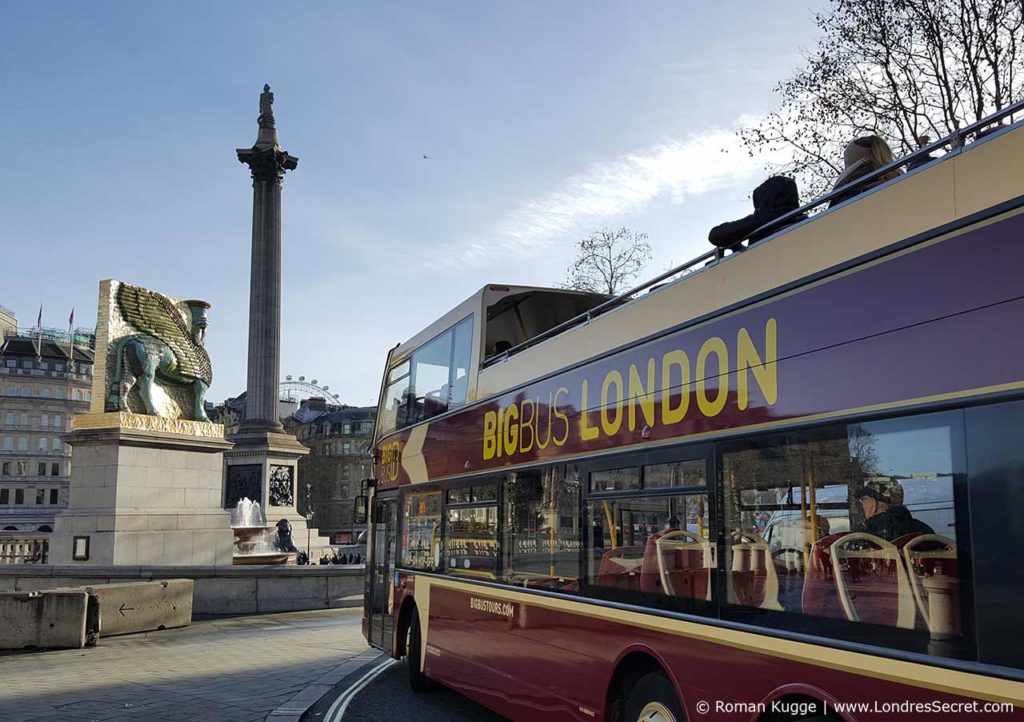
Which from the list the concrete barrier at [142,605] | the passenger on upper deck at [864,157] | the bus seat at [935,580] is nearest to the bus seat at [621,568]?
the bus seat at [935,580]

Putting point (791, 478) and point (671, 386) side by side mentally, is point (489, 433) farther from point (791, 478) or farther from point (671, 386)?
point (791, 478)

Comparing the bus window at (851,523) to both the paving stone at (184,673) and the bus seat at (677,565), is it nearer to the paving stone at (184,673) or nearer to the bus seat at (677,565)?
the bus seat at (677,565)

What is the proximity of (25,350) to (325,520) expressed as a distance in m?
43.6

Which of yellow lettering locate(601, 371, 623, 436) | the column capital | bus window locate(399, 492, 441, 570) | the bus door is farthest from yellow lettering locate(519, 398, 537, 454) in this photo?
the column capital

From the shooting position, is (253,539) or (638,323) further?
(253,539)

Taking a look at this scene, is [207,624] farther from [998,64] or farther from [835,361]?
[998,64]

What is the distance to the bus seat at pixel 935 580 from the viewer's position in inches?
145

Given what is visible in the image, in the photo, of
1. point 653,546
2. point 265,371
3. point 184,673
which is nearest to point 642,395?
point 653,546

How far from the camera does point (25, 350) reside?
4579 inches

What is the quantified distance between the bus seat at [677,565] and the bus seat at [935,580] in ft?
4.68

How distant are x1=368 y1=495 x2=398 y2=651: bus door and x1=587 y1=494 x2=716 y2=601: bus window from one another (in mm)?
5514

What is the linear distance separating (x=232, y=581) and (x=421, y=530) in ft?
32.6

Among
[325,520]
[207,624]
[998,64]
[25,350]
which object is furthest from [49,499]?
[998,64]

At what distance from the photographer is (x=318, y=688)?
1065 cm
